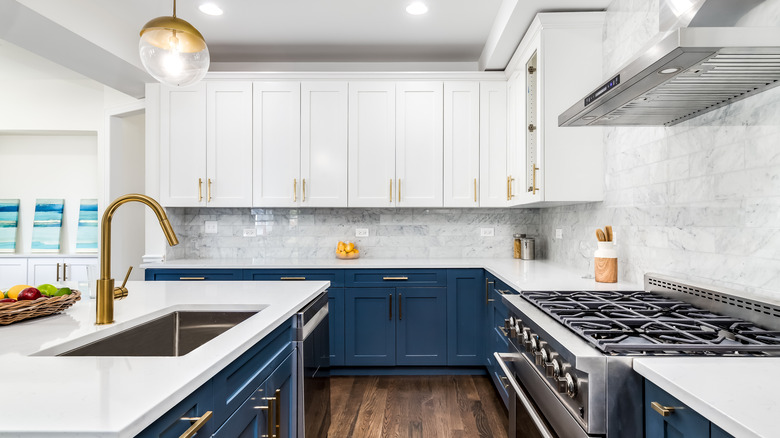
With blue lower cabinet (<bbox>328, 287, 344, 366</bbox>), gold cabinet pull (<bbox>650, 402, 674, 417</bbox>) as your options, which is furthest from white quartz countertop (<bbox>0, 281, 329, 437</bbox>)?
blue lower cabinet (<bbox>328, 287, 344, 366</bbox>)

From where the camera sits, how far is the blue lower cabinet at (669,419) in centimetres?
86

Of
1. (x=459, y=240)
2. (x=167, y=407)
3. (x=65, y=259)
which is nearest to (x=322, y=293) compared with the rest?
(x=167, y=407)

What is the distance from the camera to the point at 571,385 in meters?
1.19

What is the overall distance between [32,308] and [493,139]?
3.24 metres

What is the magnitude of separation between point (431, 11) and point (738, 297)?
2.59 meters

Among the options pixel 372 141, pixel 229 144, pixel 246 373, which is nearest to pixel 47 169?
pixel 229 144

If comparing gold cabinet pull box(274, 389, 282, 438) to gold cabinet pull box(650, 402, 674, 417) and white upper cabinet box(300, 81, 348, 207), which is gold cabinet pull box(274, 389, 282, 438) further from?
white upper cabinet box(300, 81, 348, 207)

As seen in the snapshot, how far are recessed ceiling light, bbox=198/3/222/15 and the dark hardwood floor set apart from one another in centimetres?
286

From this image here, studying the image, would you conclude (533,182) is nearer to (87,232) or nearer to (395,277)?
(395,277)

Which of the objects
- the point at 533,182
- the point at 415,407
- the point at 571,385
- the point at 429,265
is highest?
the point at 533,182

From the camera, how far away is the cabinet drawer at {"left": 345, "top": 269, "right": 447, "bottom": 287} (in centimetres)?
349

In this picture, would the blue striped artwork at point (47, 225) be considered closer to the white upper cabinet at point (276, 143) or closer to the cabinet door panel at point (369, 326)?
the white upper cabinet at point (276, 143)

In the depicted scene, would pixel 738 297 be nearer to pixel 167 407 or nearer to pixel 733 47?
pixel 733 47

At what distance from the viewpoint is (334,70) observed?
4.12 meters
